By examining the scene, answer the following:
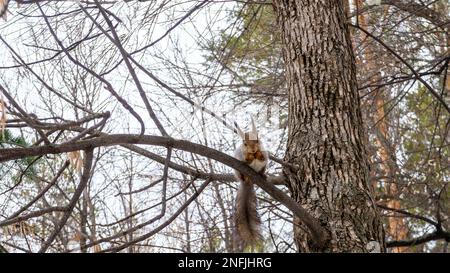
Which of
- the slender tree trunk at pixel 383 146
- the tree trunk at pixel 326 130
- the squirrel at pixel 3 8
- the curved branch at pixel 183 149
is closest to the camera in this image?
the curved branch at pixel 183 149

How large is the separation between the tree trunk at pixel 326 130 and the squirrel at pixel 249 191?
16cm

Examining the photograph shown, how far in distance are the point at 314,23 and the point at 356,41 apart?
1.67m

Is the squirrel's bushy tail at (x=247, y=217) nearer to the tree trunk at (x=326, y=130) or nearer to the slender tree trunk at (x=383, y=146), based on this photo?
the tree trunk at (x=326, y=130)

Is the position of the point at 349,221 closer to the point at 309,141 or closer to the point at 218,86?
the point at 309,141

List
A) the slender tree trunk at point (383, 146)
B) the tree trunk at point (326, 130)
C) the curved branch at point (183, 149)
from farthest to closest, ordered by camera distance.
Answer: the slender tree trunk at point (383, 146) → the tree trunk at point (326, 130) → the curved branch at point (183, 149)

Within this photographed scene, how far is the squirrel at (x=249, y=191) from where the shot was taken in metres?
2.35

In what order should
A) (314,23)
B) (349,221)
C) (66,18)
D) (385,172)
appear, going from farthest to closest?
(385,172), (66,18), (314,23), (349,221)

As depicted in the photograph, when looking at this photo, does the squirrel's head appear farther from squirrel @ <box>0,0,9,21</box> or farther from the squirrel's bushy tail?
squirrel @ <box>0,0,9,21</box>

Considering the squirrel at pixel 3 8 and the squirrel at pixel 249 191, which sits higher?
the squirrel at pixel 3 8

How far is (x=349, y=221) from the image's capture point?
2.31 meters

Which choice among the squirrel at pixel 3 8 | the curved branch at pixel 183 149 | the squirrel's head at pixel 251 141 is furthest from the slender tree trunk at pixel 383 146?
the squirrel at pixel 3 8

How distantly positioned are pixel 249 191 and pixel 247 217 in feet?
0.35

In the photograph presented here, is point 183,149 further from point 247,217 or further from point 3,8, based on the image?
point 3,8
